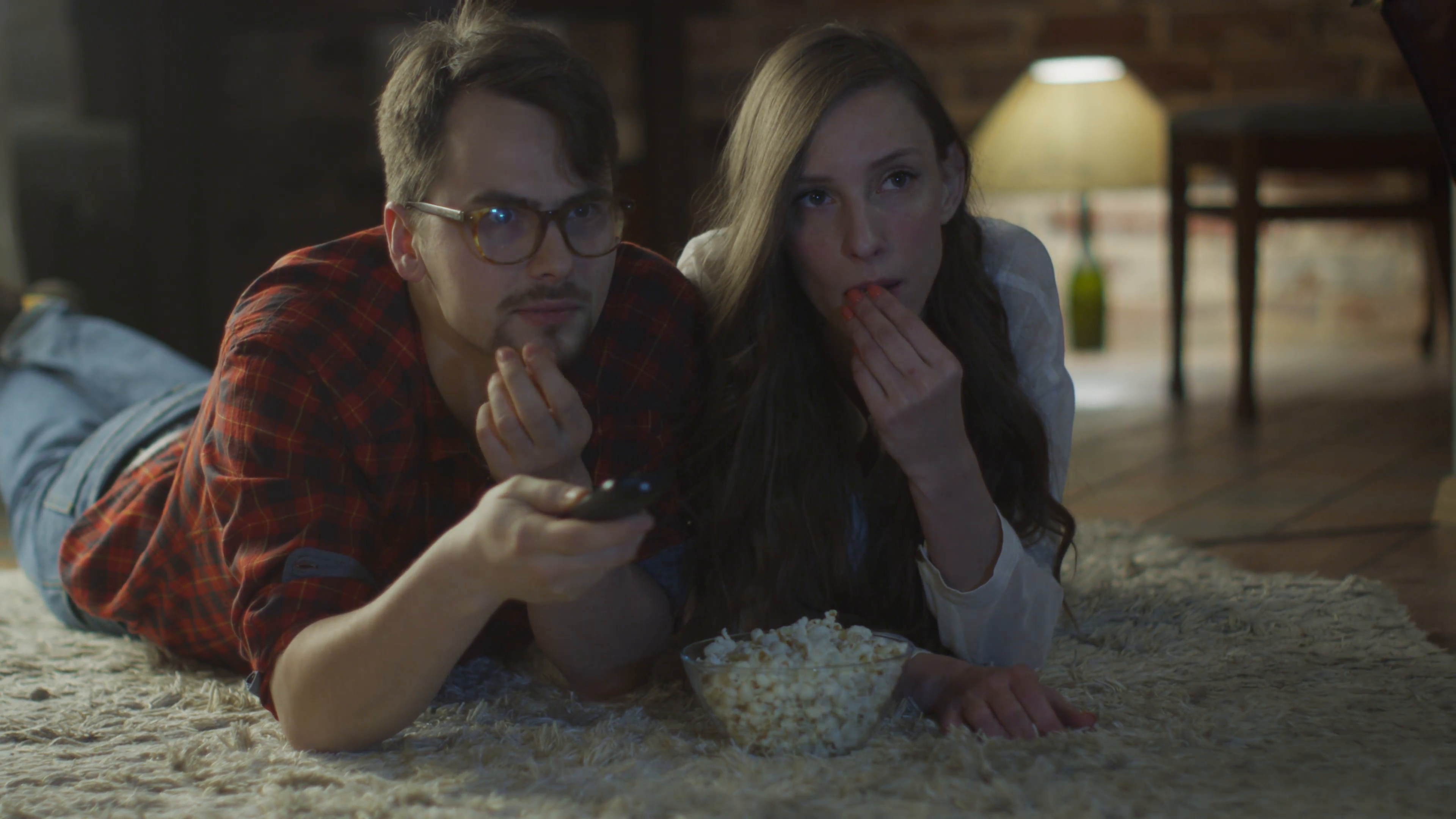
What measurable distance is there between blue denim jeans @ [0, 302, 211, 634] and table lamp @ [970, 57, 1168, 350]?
6.85ft

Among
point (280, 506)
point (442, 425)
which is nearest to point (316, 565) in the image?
point (280, 506)

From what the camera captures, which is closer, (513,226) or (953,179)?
(513,226)

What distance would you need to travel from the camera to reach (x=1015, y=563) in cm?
119

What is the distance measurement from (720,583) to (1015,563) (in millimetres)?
277

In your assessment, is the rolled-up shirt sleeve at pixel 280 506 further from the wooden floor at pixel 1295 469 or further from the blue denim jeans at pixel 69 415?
the wooden floor at pixel 1295 469

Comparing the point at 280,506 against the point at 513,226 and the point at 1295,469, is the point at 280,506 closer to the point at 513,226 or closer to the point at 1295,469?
the point at 513,226

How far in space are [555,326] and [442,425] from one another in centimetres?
18

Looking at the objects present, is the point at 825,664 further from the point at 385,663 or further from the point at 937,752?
the point at 385,663

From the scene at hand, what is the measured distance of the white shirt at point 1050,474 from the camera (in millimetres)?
1188

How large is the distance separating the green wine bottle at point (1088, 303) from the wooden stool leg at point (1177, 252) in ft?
1.11

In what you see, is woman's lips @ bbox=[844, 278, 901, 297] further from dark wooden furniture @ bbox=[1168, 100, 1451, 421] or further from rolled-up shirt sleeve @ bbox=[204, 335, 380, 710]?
dark wooden furniture @ bbox=[1168, 100, 1451, 421]

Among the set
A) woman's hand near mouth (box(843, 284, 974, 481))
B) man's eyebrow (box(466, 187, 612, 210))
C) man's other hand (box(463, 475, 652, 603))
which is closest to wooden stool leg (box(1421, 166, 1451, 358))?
woman's hand near mouth (box(843, 284, 974, 481))

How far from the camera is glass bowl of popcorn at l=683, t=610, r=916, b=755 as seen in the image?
102 cm

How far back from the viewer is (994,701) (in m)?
1.09
